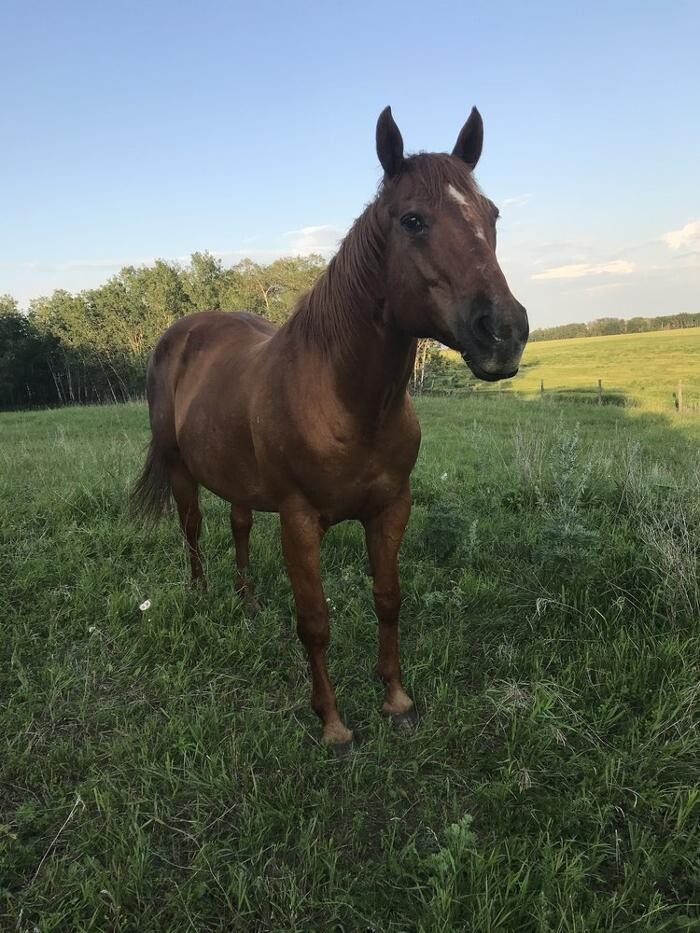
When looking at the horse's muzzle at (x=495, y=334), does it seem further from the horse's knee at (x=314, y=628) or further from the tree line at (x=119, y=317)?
the tree line at (x=119, y=317)

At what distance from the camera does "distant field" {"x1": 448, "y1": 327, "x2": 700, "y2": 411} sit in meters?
23.6

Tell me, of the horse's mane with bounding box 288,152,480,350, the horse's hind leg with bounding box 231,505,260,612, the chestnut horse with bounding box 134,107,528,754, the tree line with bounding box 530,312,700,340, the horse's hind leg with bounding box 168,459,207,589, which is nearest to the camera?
the chestnut horse with bounding box 134,107,528,754

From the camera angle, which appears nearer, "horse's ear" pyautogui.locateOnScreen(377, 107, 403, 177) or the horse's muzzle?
the horse's muzzle

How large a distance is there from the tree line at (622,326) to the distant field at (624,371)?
45.5ft

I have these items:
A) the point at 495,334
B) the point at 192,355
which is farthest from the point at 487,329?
the point at 192,355

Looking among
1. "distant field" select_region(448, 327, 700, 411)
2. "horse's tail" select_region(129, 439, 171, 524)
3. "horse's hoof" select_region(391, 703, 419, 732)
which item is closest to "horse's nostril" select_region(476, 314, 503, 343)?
"horse's hoof" select_region(391, 703, 419, 732)

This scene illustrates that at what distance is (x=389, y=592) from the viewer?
8.64 ft

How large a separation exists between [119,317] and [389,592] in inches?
1685

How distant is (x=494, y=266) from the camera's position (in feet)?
5.48

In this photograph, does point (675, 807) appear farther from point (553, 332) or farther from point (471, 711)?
point (553, 332)

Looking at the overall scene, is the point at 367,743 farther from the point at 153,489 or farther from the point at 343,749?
the point at 153,489

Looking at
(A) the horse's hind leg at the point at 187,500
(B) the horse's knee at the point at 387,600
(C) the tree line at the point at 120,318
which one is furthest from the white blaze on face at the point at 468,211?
(C) the tree line at the point at 120,318

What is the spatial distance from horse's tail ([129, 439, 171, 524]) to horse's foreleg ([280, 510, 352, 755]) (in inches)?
78.0

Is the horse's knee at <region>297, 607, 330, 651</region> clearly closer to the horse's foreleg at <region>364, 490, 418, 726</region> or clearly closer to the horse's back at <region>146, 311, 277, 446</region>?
the horse's foreleg at <region>364, 490, 418, 726</region>
